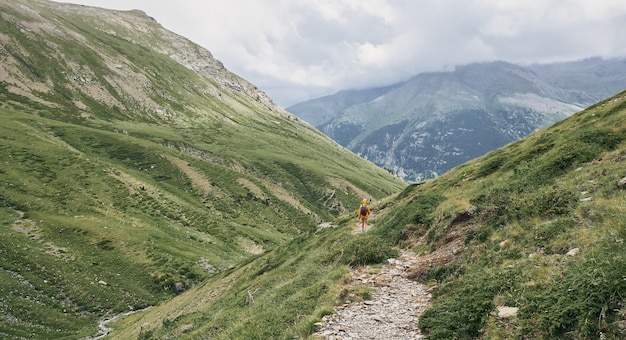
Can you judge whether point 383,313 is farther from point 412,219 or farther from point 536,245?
point 412,219

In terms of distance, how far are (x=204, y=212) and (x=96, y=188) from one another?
1015 inches

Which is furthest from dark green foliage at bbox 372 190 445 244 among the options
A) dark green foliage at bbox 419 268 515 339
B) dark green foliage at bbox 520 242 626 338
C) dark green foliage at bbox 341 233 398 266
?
dark green foliage at bbox 520 242 626 338

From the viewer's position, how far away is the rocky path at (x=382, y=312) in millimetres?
12531

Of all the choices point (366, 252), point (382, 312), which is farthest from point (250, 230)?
point (382, 312)

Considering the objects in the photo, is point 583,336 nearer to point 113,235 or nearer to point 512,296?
point 512,296

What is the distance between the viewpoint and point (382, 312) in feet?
46.1

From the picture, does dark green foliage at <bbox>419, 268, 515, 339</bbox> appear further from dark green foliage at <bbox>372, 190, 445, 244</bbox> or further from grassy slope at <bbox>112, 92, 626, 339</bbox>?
dark green foliage at <bbox>372, 190, 445, 244</bbox>

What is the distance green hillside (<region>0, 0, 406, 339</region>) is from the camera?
53000mm

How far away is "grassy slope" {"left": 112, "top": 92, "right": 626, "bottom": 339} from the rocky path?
66 cm

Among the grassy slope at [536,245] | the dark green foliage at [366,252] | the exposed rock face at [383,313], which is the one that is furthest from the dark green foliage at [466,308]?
the dark green foliage at [366,252]

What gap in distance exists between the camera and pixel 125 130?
478ft

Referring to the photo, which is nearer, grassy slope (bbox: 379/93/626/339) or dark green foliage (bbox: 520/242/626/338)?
dark green foliage (bbox: 520/242/626/338)

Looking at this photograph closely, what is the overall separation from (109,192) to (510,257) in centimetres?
8977

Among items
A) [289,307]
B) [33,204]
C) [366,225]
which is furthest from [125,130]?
[289,307]
